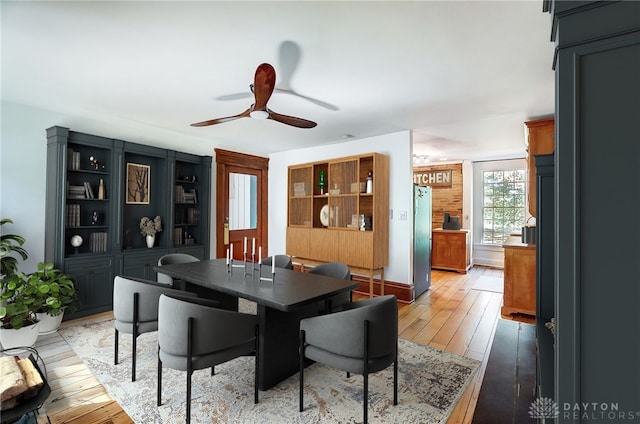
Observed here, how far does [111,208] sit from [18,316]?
1514mm

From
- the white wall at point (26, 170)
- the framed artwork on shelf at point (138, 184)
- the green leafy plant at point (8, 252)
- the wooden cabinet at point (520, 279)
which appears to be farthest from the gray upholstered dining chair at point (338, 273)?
the white wall at point (26, 170)

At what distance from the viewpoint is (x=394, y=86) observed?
2969mm

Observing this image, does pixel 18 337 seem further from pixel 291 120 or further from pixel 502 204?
pixel 502 204

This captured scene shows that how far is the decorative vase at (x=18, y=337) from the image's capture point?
2887 millimetres

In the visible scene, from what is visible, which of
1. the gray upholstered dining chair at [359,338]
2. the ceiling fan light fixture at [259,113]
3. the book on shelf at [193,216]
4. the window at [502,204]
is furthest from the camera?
the window at [502,204]

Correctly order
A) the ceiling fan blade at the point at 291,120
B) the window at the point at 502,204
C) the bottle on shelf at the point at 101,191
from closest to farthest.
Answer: the ceiling fan blade at the point at 291,120 < the bottle on shelf at the point at 101,191 < the window at the point at 502,204

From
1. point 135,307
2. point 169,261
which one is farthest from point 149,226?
point 135,307

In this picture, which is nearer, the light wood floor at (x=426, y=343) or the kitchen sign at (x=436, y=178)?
the light wood floor at (x=426, y=343)

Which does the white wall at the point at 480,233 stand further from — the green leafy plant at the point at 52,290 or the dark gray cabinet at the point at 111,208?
the green leafy plant at the point at 52,290

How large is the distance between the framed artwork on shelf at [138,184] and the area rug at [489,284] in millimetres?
5464

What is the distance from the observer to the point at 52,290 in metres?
3.15

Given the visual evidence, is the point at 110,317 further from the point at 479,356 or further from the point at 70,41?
the point at 479,356

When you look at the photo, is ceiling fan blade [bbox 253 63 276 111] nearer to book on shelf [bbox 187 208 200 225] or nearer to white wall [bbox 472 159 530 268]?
book on shelf [bbox 187 208 200 225]
